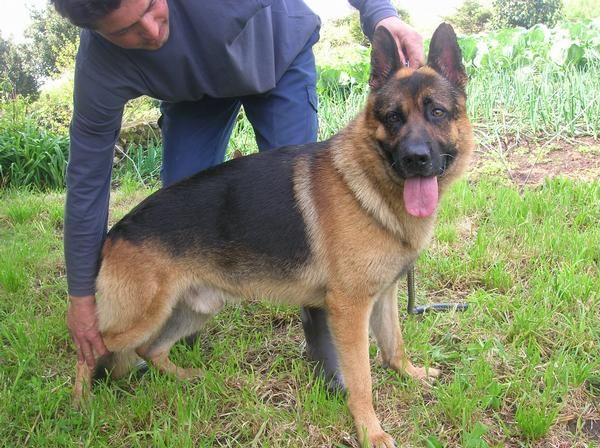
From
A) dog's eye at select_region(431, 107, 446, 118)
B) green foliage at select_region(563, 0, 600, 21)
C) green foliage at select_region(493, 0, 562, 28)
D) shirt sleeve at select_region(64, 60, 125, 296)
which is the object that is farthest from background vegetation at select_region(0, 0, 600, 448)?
green foliage at select_region(563, 0, 600, 21)

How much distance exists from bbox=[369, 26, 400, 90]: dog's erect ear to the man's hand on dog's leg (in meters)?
1.58

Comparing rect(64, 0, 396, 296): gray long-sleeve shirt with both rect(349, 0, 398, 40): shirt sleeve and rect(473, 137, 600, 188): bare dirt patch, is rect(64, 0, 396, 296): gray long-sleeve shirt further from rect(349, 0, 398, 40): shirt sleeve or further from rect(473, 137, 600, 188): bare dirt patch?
rect(473, 137, 600, 188): bare dirt patch

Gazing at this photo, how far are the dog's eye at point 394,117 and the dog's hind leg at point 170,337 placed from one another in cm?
131

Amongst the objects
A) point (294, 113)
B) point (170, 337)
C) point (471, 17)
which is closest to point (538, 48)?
point (294, 113)

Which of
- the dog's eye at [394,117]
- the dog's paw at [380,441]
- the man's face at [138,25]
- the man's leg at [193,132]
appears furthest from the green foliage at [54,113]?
the dog's paw at [380,441]

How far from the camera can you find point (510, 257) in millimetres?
3439

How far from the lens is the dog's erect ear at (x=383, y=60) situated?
2309 millimetres

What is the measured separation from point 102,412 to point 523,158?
4.17 metres

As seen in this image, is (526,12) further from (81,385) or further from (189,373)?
(81,385)

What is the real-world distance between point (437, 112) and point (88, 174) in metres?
1.47

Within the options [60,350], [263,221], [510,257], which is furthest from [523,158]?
[60,350]

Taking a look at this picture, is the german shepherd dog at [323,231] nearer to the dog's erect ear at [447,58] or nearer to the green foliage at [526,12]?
the dog's erect ear at [447,58]

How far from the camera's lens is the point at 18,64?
20.6m

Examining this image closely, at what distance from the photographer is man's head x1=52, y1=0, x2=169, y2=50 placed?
191cm
